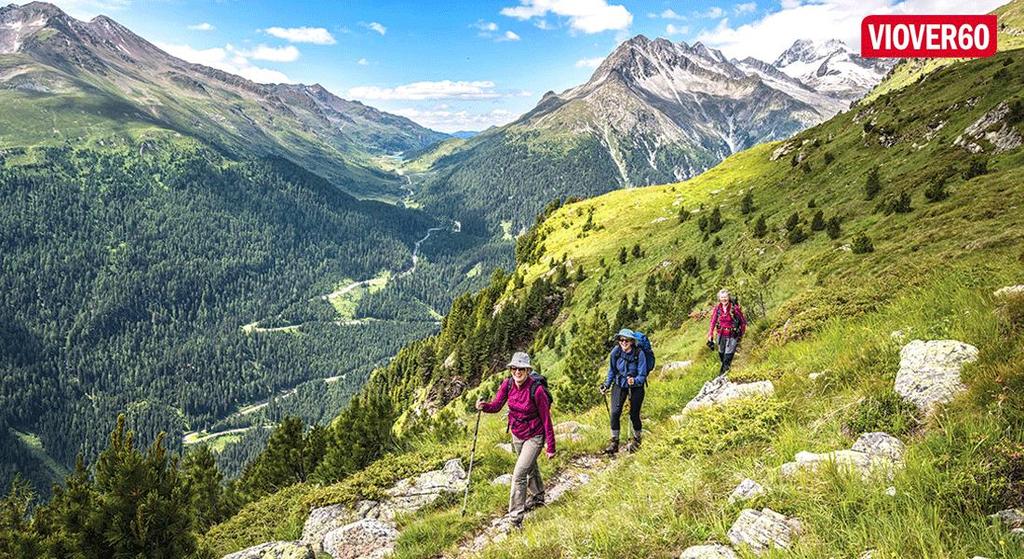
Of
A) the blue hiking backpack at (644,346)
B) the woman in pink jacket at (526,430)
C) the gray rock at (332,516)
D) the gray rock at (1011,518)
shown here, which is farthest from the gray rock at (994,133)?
the gray rock at (332,516)

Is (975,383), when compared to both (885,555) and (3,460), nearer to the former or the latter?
(885,555)

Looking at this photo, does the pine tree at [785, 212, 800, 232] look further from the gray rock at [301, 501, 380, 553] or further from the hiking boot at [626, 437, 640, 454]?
the gray rock at [301, 501, 380, 553]

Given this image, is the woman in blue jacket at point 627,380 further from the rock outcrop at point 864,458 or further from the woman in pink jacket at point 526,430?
the rock outcrop at point 864,458

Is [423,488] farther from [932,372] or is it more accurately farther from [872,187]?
[872,187]

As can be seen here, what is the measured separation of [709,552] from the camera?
17.4 ft

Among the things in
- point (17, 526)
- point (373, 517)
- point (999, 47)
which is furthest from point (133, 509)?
point (999, 47)

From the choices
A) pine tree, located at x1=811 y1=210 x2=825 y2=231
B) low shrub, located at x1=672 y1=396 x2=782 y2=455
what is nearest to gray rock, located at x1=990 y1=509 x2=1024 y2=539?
low shrub, located at x1=672 y1=396 x2=782 y2=455

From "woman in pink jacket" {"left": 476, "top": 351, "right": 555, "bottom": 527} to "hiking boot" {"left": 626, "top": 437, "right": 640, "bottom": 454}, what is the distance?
3075mm

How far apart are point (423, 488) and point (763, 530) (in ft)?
29.7

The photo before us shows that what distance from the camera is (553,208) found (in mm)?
107938

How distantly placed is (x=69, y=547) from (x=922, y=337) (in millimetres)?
17208

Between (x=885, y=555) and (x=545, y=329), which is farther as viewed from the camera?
(x=545, y=329)

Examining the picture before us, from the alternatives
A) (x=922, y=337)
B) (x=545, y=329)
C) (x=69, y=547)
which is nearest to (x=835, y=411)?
(x=922, y=337)

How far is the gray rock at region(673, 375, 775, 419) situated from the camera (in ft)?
37.8
